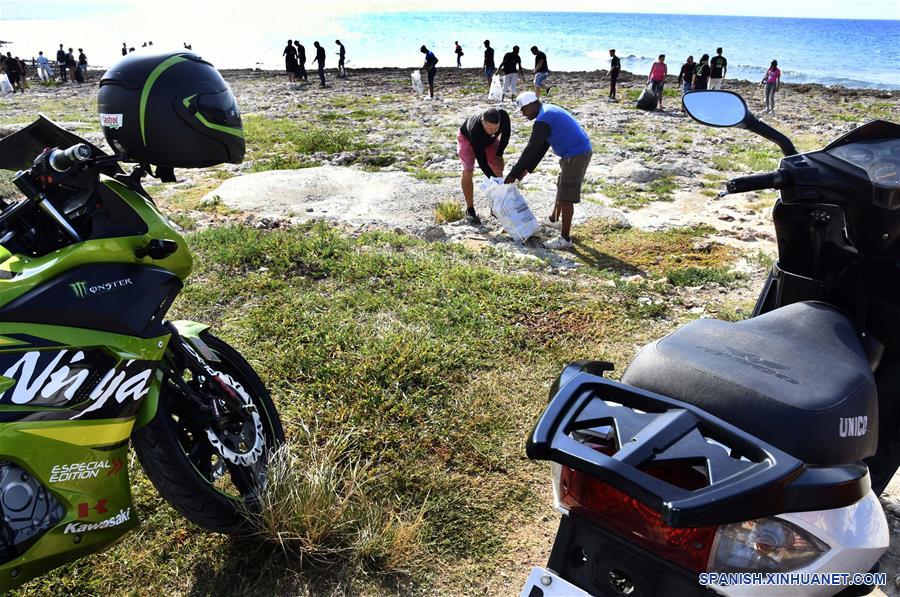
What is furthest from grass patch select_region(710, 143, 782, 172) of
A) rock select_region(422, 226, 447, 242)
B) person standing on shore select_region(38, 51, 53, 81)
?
person standing on shore select_region(38, 51, 53, 81)

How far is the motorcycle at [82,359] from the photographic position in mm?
1928

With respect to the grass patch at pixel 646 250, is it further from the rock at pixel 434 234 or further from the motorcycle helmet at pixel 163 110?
the motorcycle helmet at pixel 163 110

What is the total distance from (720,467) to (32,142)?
256 centimetres

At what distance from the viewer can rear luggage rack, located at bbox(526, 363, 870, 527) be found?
116 cm

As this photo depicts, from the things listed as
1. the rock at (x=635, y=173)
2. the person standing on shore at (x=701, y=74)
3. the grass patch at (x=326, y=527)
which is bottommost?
the grass patch at (x=326, y=527)

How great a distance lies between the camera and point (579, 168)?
6984 mm

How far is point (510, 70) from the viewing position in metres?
21.8

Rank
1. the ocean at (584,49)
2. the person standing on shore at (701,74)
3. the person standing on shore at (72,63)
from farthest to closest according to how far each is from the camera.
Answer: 1. the ocean at (584,49)
2. the person standing on shore at (72,63)
3. the person standing on shore at (701,74)

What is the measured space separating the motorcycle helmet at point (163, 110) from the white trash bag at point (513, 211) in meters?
4.84

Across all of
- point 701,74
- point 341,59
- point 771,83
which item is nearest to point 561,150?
point 701,74

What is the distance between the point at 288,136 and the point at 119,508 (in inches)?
470

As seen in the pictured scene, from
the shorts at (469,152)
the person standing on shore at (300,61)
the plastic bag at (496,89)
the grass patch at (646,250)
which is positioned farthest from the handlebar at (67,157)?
the person standing on shore at (300,61)

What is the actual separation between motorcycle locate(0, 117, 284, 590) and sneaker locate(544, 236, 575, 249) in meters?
5.07

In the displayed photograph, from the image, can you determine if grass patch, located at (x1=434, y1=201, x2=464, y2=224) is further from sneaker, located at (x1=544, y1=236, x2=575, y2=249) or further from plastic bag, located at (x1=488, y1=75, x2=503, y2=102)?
plastic bag, located at (x1=488, y1=75, x2=503, y2=102)
